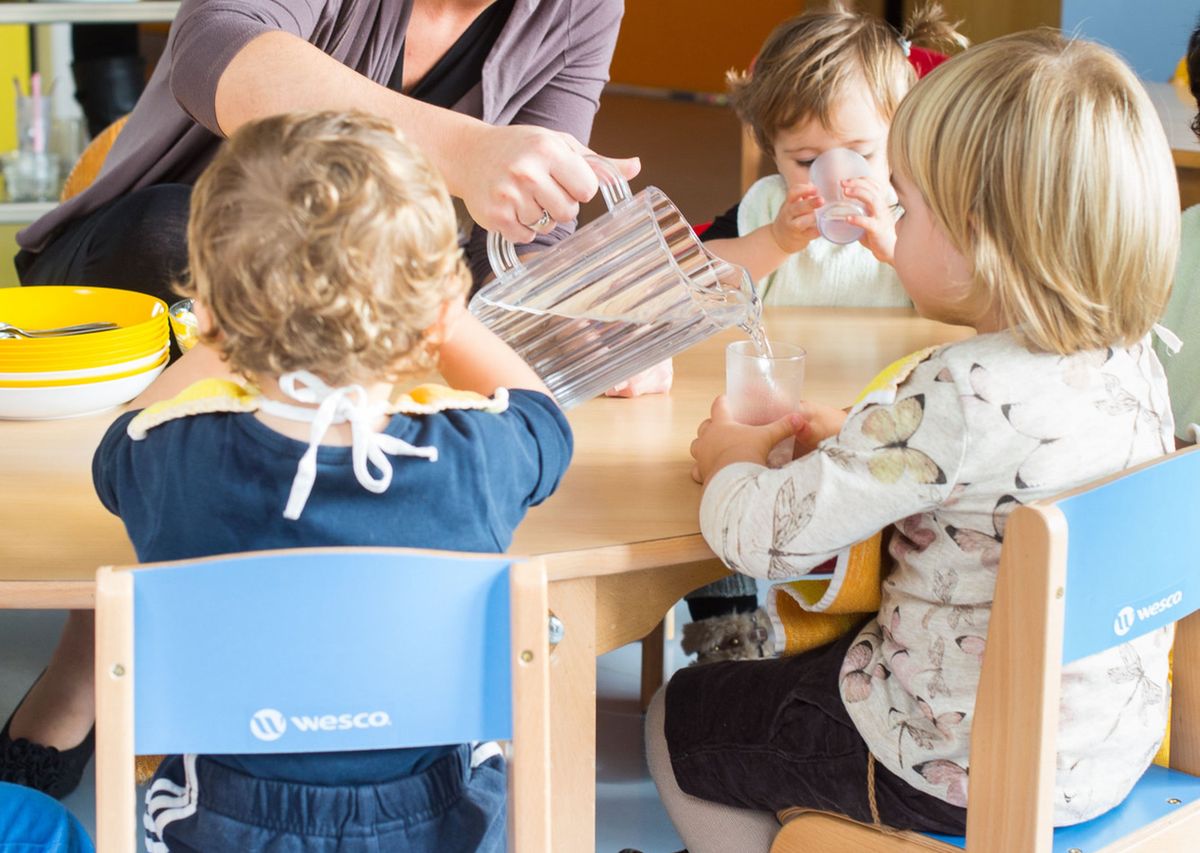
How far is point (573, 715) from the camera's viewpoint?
3.62 feet

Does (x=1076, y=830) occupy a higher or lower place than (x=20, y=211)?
higher

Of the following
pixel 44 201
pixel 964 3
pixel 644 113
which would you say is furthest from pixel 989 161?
pixel 644 113

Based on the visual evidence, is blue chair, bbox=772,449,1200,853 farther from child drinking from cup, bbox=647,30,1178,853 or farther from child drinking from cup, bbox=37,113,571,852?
child drinking from cup, bbox=37,113,571,852

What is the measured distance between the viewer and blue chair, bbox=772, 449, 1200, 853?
913 mm

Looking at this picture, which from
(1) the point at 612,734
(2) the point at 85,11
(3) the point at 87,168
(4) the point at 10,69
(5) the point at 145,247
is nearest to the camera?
(5) the point at 145,247

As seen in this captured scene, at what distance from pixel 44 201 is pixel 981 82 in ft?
9.56

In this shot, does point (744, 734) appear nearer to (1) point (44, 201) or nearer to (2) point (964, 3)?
(1) point (44, 201)

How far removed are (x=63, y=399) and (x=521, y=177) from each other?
0.46m

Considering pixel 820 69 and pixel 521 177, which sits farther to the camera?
pixel 820 69

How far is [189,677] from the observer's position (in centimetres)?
85

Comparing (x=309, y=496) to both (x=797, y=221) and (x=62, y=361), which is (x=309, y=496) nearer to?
(x=62, y=361)

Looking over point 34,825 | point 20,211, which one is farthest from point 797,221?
point 20,211

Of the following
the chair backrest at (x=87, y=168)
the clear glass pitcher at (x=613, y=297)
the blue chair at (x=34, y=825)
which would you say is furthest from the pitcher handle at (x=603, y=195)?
the chair backrest at (x=87, y=168)

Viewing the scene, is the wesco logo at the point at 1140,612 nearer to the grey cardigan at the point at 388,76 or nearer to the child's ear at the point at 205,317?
the child's ear at the point at 205,317
